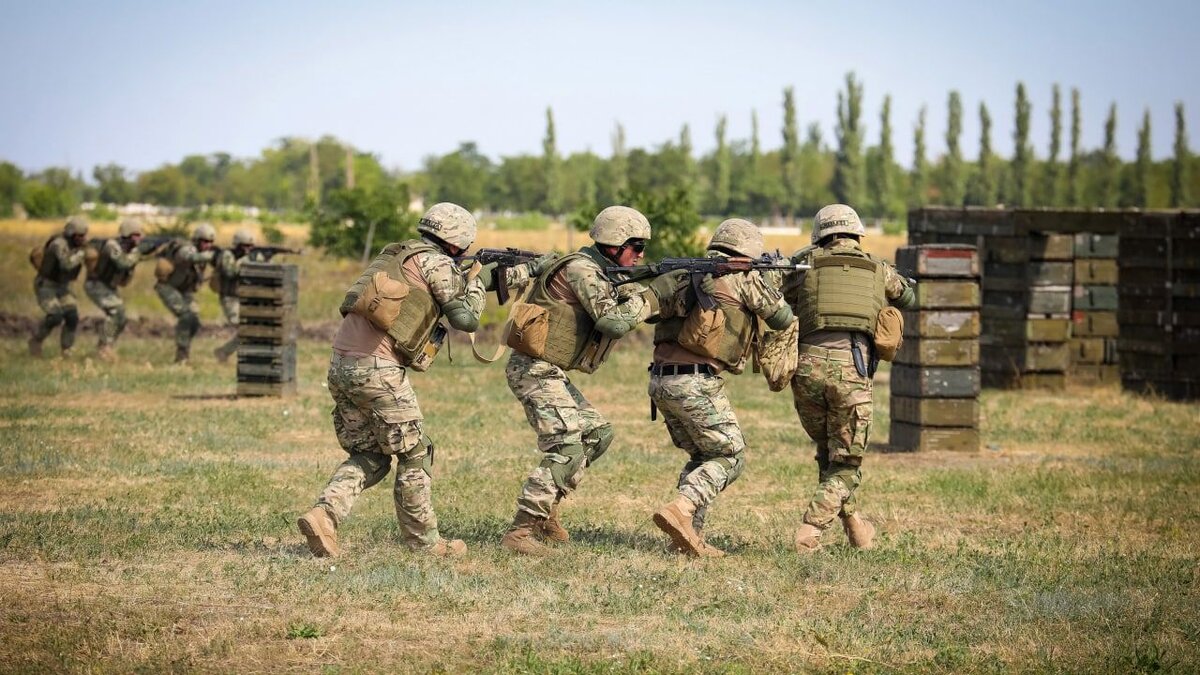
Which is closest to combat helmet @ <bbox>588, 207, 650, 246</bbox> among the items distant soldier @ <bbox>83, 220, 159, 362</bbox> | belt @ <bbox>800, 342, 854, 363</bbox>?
belt @ <bbox>800, 342, 854, 363</bbox>

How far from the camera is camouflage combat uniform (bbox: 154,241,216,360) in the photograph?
960 inches

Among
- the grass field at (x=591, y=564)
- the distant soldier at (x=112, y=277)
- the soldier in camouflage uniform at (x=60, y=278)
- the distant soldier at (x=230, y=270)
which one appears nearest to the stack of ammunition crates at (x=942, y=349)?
the grass field at (x=591, y=564)

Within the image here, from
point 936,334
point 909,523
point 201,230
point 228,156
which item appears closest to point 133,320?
point 201,230

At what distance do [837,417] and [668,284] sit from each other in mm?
1573

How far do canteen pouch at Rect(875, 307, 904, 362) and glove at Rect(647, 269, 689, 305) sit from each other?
154 cm

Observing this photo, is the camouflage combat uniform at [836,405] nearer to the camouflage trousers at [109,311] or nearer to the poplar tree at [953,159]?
the camouflage trousers at [109,311]

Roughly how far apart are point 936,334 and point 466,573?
25.2 ft

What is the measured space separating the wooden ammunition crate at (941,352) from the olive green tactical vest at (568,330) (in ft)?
20.9

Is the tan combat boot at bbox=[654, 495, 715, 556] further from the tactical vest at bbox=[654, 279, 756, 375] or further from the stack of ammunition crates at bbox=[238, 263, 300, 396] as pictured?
the stack of ammunition crates at bbox=[238, 263, 300, 396]

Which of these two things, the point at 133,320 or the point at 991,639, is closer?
the point at 991,639

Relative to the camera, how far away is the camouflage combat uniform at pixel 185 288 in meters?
24.4

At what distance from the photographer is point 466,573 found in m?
9.57

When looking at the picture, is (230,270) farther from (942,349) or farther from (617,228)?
(617,228)

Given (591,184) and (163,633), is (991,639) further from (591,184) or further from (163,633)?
(591,184)
